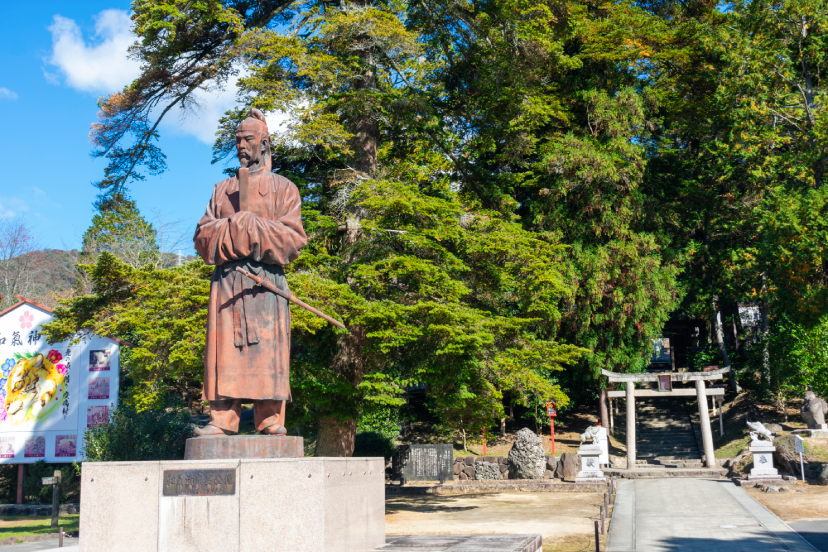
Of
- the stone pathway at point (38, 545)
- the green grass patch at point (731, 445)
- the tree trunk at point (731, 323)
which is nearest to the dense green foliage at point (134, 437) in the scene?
the stone pathway at point (38, 545)

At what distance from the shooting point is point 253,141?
23.6 feet

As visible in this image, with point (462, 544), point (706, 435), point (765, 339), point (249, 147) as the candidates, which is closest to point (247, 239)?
point (249, 147)

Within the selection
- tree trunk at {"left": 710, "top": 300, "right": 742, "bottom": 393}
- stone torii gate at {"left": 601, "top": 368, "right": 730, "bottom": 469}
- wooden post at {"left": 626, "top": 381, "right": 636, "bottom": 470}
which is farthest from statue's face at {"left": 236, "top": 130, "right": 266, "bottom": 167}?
tree trunk at {"left": 710, "top": 300, "right": 742, "bottom": 393}

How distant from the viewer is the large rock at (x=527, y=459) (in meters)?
21.3

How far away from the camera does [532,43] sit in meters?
17.2

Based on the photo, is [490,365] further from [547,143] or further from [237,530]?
[547,143]

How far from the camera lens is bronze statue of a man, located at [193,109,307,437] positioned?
6715mm

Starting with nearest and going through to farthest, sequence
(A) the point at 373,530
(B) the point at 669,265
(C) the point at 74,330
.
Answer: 1. (A) the point at 373,530
2. (C) the point at 74,330
3. (B) the point at 669,265

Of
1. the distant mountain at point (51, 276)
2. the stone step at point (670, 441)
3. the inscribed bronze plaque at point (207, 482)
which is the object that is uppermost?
the distant mountain at point (51, 276)

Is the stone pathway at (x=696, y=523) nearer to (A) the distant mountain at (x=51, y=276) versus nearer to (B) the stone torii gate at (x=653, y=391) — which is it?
(B) the stone torii gate at (x=653, y=391)

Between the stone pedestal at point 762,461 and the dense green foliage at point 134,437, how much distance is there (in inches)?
598

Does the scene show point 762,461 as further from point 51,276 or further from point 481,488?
point 51,276

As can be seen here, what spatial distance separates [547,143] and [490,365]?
11.5 meters

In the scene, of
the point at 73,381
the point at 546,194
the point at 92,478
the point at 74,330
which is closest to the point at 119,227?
the point at 73,381
